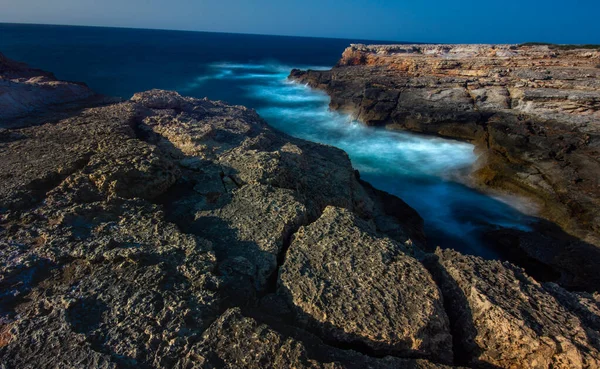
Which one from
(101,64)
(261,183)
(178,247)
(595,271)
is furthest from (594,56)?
(101,64)

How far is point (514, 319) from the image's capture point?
2861mm

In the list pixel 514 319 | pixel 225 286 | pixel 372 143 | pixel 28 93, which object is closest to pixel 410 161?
pixel 372 143

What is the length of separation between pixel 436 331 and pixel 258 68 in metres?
50.7

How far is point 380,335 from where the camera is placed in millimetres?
2703

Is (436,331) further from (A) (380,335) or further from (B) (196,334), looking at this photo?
(B) (196,334)

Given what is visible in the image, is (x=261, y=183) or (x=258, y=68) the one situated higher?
(x=261, y=183)

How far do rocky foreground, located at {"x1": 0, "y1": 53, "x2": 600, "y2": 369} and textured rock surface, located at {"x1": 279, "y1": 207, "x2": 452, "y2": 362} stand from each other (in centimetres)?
1

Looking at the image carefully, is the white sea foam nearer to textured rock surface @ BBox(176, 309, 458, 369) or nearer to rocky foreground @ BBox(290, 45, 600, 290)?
rocky foreground @ BBox(290, 45, 600, 290)

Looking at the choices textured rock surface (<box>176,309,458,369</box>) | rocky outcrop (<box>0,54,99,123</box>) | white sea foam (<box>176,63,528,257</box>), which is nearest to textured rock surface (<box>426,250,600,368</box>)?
textured rock surface (<box>176,309,458,369</box>)

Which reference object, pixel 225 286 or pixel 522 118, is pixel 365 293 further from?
pixel 522 118

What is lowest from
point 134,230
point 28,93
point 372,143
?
point 372,143

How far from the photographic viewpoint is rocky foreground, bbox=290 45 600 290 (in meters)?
9.84

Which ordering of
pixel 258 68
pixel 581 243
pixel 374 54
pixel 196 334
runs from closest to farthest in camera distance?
pixel 196 334, pixel 581 243, pixel 374 54, pixel 258 68

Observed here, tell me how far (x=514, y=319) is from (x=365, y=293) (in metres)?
1.28
